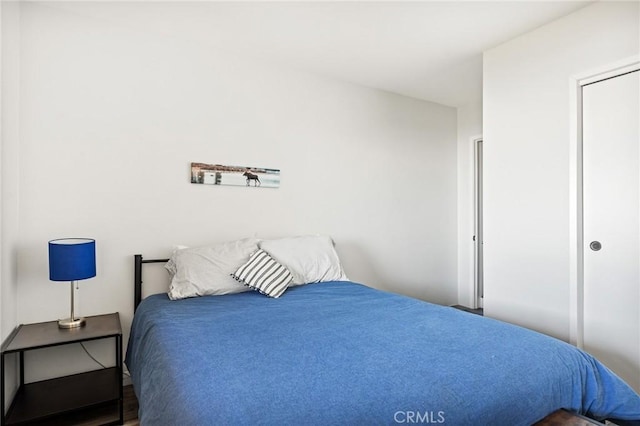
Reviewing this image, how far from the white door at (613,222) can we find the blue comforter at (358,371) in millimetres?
838

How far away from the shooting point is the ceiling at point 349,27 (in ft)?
7.51

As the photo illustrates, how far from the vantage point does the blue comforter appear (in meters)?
1.07

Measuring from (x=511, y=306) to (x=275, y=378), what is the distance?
225cm

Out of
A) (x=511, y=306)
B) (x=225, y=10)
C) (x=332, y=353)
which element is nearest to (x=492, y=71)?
(x=511, y=306)

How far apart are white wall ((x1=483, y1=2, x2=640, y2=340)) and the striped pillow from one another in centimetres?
168

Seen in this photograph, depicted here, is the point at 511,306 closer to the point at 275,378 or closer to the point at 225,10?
the point at 275,378

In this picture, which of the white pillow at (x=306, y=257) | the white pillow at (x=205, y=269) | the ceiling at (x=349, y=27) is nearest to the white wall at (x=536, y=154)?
the ceiling at (x=349, y=27)

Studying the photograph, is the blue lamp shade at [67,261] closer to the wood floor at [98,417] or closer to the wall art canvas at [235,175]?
the wood floor at [98,417]

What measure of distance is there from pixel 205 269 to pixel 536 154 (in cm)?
246

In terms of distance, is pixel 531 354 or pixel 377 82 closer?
pixel 531 354

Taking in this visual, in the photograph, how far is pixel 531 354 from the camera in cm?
143

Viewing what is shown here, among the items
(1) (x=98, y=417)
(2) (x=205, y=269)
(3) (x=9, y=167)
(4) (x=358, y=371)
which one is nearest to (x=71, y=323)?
(1) (x=98, y=417)

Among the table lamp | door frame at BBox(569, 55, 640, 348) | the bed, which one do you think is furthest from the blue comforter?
door frame at BBox(569, 55, 640, 348)

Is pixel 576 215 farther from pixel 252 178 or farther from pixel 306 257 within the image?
pixel 252 178
